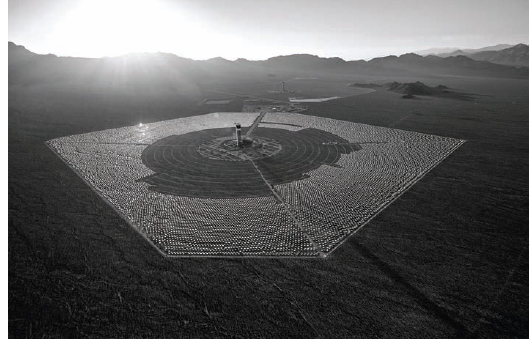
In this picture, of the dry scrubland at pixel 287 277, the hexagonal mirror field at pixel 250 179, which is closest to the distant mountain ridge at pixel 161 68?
the hexagonal mirror field at pixel 250 179

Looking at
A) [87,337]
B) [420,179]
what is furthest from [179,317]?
[420,179]

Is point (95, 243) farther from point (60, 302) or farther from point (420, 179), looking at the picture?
point (420, 179)

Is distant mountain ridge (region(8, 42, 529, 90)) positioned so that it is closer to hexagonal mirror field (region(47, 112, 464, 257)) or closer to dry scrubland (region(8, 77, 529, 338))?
hexagonal mirror field (region(47, 112, 464, 257))

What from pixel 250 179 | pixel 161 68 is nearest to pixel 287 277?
pixel 250 179

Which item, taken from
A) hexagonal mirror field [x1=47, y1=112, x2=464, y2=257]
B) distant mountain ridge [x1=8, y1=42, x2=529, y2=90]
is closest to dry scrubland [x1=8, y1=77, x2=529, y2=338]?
hexagonal mirror field [x1=47, y1=112, x2=464, y2=257]

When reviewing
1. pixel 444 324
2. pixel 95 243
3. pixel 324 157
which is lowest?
pixel 444 324

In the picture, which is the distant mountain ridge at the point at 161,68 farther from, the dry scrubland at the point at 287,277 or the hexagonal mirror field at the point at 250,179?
the dry scrubland at the point at 287,277

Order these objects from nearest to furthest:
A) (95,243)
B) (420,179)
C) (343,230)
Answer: (95,243) → (343,230) → (420,179)

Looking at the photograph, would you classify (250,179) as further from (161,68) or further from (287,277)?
(161,68)
